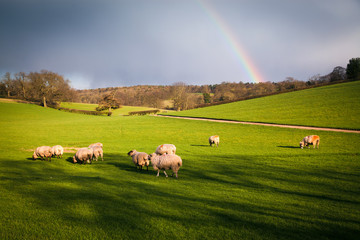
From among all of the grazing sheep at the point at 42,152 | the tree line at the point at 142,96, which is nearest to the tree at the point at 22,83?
the tree line at the point at 142,96

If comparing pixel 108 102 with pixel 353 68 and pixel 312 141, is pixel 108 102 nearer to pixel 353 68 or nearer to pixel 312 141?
pixel 312 141

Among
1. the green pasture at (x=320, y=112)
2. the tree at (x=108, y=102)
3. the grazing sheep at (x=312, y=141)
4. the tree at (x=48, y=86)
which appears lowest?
the grazing sheep at (x=312, y=141)

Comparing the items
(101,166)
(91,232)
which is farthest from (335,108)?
(91,232)

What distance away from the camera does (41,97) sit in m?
85.9

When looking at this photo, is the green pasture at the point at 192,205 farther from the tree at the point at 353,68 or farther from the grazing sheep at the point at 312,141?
the tree at the point at 353,68

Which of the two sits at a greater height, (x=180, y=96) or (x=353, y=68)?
(x=353, y=68)

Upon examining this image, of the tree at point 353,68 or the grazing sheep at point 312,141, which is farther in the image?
the tree at point 353,68

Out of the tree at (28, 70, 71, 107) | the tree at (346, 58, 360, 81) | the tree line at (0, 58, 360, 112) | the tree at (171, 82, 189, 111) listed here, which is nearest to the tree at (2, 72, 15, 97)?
the tree line at (0, 58, 360, 112)

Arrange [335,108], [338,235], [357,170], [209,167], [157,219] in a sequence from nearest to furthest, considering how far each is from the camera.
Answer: [338,235] → [157,219] → [357,170] → [209,167] → [335,108]

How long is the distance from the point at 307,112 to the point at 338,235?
45047 millimetres

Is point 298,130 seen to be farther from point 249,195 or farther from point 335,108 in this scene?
point 249,195

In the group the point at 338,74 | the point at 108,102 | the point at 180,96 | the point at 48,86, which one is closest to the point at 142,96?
the point at 180,96

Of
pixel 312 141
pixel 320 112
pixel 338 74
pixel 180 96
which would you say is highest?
pixel 338 74

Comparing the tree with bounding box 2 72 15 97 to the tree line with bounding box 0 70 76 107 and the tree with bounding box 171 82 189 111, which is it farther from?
the tree with bounding box 171 82 189 111
